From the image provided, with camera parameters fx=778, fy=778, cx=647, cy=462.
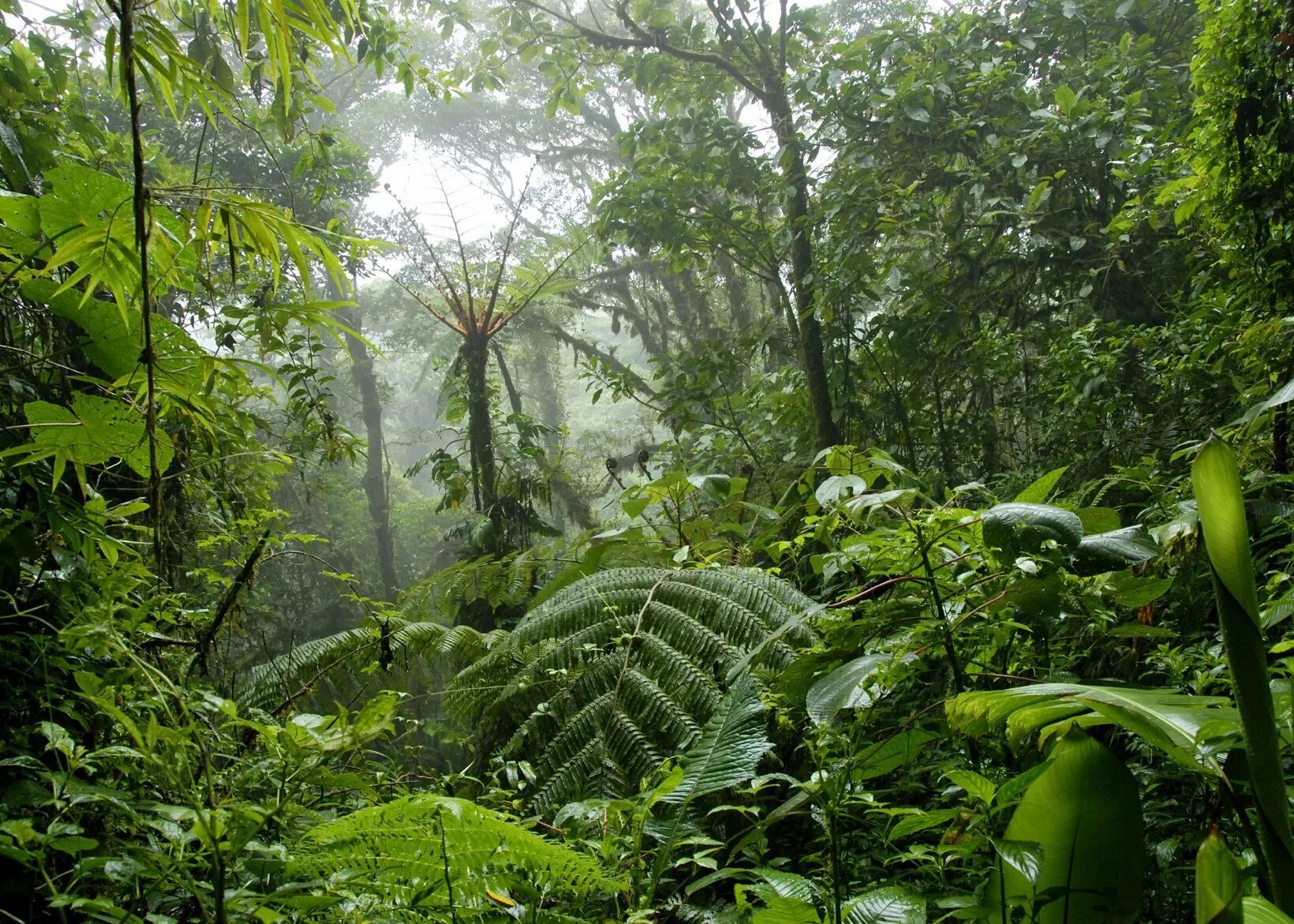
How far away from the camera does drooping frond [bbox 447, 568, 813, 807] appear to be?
129 centimetres

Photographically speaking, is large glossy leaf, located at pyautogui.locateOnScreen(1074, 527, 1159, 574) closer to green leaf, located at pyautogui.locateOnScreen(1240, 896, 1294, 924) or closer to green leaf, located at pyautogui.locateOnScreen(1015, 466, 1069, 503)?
green leaf, located at pyautogui.locateOnScreen(1015, 466, 1069, 503)

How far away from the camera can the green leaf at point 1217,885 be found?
0.45 m

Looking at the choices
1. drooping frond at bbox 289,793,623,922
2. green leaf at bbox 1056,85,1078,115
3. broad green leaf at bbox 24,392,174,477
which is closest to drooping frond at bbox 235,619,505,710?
broad green leaf at bbox 24,392,174,477

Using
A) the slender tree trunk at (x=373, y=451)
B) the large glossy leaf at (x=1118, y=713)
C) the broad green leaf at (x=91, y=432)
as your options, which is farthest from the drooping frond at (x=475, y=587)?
the slender tree trunk at (x=373, y=451)

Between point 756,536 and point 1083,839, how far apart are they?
150 centimetres

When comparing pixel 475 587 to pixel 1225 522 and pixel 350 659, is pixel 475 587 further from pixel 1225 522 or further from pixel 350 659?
pixel 1225 522

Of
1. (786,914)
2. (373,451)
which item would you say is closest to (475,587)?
(786,914)

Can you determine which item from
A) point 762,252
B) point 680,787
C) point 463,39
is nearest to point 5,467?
point 680,787

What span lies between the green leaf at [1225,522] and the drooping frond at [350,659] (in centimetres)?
129

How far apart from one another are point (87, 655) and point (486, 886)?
0.59 meters

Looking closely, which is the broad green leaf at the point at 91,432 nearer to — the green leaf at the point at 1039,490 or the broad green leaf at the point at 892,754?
the broad green leaf at the point at 892,754

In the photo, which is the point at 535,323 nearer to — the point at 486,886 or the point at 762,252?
the point at 762,252

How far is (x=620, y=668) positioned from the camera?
1.43 meters

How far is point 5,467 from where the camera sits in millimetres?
1046
